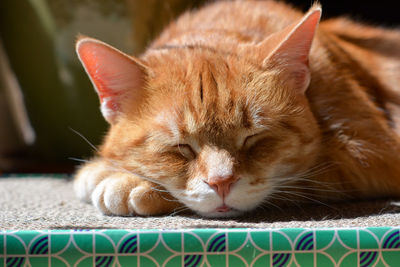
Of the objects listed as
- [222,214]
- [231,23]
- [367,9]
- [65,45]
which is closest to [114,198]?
[222,214]

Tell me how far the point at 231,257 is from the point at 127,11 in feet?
5.44

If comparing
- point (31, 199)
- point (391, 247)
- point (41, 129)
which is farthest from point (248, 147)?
point (41, 129)

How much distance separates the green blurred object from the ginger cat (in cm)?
79

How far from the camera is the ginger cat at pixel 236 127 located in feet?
4.11

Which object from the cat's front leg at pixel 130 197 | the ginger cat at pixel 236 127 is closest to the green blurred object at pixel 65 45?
the ginger cat at pixel 236 127

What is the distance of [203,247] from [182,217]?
288mm

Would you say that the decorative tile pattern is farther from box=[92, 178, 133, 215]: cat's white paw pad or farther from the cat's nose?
box=[92, 178, 133, 215]: cat's white paw pad

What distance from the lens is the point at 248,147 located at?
1.29m

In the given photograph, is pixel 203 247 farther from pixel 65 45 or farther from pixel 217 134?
pixel 65 45

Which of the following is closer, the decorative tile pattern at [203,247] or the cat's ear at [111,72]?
the decorative tile pattern at [203,247]

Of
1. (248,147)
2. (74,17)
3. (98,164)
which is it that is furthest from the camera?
(74,17)

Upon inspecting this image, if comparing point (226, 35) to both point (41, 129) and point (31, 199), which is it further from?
point (41, 129)

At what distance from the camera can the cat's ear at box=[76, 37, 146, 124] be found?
132 cm

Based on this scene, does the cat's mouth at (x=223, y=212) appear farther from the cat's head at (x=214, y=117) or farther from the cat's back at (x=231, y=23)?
the cat's back at (x=231, y=23)
